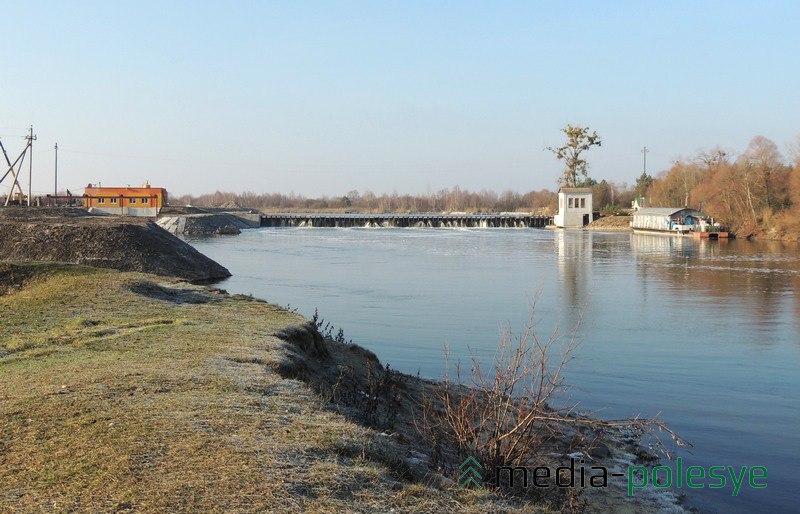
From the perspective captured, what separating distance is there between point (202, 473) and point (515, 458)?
2.84m

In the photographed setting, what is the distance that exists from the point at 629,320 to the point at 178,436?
1671cm

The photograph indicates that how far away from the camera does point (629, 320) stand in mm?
20609

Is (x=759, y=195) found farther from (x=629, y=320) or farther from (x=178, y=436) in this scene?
(x=178, y=436)

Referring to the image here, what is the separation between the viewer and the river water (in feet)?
34.6

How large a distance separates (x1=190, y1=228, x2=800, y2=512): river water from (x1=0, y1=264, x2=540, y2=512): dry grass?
4.09 m

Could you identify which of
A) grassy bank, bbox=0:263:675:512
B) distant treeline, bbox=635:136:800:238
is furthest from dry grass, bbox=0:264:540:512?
distant treeline, bbox=635:136:800:238

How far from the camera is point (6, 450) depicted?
5.73m

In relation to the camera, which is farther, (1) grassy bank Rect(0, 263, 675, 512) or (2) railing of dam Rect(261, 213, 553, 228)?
(2) railing of dam Rect(261, 213, 553, 228)

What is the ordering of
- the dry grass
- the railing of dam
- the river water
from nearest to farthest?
the dry grass < the river water < the railing of dam

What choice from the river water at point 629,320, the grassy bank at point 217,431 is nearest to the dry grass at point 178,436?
the grassy bank at point 217,431

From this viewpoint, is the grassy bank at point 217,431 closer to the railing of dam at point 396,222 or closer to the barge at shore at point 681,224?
the barge at shore at point 681,224

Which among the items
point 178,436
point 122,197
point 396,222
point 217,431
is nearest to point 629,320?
point 217,431

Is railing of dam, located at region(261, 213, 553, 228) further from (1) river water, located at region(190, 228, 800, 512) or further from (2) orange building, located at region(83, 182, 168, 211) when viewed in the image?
(1) river water, located at region(190, 228, 800, 512)

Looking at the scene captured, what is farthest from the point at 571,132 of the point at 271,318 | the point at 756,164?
the point at 271,318
